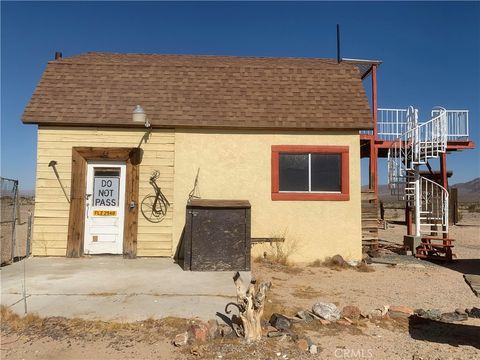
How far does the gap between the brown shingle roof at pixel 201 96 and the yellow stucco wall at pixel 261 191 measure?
44cm

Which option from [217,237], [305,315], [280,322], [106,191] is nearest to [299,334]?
[280,322]

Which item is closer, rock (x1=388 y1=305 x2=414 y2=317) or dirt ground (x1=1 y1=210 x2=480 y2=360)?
dirt ground (x1=1 y1=210 x2=480 y2=360)

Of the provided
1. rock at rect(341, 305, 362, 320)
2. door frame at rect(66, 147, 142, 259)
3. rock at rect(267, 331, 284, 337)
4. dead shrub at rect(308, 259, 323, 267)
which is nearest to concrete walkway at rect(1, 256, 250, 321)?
door frame at rect(66, 147, 142, 259)

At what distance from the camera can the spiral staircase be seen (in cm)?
1162

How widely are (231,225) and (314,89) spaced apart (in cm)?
471

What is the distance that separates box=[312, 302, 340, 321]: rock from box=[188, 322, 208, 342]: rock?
1.73 metres

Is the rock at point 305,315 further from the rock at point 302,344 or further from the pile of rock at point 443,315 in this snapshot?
the pile of rock at point 443,315

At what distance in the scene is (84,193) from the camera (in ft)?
30.5

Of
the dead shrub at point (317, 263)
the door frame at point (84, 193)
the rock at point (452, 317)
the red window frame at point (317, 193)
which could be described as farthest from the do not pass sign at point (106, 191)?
the rock at point (452, 317)

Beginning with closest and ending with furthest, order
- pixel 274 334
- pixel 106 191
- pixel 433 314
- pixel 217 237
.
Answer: pixel 274 334 < pixel 433 314 < pixel 217 237 < pixel 106 191

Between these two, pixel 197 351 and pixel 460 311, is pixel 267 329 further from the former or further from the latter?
pixel 460 311

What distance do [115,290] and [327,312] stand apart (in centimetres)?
343

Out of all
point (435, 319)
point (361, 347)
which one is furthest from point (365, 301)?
point (361, 347)

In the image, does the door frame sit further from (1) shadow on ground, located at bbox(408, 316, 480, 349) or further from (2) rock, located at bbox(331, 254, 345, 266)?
(1) shadow on ground, located at bbox(408, 316, 480, 349)
